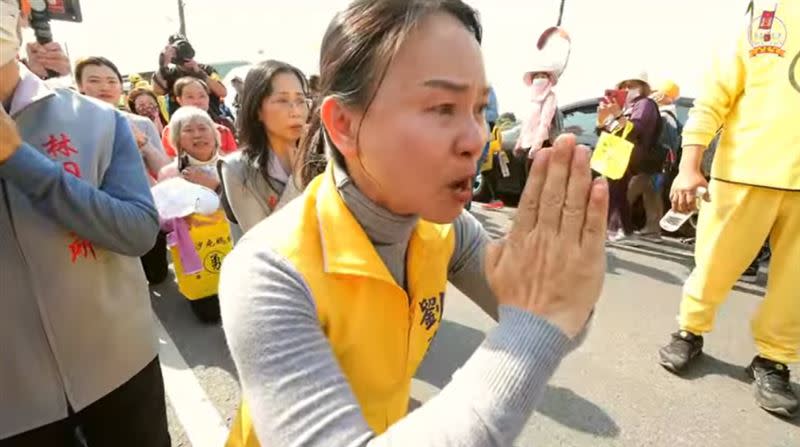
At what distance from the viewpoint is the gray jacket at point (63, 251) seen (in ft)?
3.81

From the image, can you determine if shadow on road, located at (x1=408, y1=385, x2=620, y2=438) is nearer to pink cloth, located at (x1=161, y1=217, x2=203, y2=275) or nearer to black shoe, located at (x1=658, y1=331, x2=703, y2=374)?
black shoe, located at (x1=658, y1=331, x2=703, y2=374)

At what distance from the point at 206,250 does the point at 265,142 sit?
1163mm

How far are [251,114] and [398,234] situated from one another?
163 cm

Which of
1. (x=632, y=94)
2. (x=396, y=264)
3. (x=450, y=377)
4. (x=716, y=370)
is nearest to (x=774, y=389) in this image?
(x=716, y=370)

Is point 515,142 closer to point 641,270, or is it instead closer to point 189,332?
point 641,270

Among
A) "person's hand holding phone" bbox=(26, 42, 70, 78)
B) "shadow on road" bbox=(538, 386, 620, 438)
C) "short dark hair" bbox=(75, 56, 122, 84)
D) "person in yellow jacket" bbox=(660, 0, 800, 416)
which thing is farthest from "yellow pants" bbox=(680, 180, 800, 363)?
"short dark hair" bbox=(75, 56, 122, 84)

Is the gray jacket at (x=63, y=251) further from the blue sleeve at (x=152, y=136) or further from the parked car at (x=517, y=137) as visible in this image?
the parked car at (x=517, y=137)

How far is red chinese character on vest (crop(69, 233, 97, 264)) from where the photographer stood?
125 centimetres

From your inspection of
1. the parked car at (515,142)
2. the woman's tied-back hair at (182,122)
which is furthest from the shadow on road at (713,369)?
the woman's tied-back hair at (182,122)

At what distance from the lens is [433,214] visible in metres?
0.91

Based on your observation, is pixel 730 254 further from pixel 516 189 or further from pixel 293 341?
pixel 516 189

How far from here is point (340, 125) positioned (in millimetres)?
940

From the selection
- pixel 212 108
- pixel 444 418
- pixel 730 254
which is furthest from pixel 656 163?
pixel 444 418

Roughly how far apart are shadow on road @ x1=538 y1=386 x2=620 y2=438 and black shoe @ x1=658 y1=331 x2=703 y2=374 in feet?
1.89
